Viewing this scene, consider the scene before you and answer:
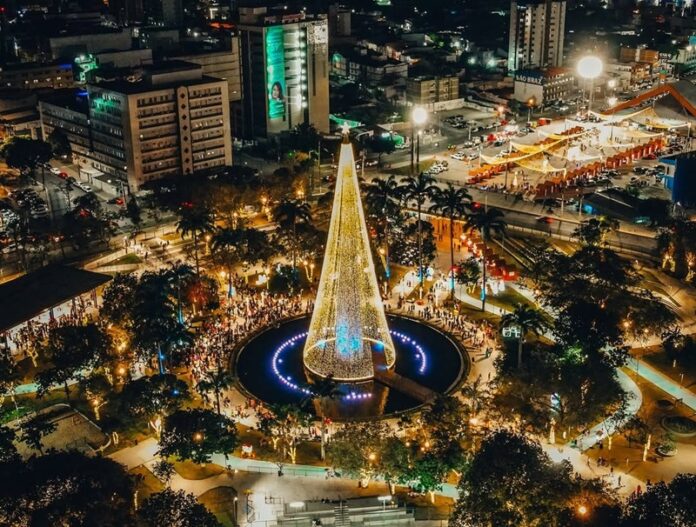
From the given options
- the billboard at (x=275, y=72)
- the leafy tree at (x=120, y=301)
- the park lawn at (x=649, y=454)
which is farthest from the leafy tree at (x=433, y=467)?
the billboard at (x=275, y=72)

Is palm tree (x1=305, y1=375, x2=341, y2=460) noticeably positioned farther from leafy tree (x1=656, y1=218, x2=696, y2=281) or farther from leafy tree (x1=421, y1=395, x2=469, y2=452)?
leafy tree (x1=656, y1=218, x2=696, y2=281)

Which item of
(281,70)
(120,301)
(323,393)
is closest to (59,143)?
(281,70)

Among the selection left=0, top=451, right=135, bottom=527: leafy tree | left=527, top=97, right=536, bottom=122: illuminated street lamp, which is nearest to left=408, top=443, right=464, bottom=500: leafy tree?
left=0, top=451, right=135, bottom=527: leafy tree

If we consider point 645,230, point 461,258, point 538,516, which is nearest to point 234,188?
point 461,258

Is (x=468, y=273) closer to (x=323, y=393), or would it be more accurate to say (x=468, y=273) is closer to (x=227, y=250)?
(x=227, y=250)

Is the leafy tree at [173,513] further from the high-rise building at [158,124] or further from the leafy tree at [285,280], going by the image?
the high-rise building at [158,124]
